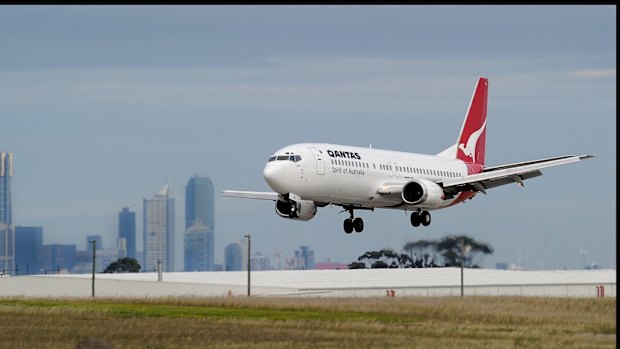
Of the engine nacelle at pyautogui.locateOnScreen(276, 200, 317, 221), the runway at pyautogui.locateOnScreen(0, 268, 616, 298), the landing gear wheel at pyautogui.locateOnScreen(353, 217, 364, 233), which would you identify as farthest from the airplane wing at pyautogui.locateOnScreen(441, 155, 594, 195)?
the runway at pyautogui.locateOnScreen(0, 268, 616, 298)

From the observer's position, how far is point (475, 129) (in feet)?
438

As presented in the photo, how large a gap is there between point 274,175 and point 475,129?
40477 mm

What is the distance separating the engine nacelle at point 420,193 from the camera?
346ft

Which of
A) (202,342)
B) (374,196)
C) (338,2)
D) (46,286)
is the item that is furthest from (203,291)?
(338,2)

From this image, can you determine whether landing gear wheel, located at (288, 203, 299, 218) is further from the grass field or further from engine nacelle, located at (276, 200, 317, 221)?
the grass field

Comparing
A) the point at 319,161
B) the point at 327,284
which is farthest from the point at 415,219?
the point at 327,284

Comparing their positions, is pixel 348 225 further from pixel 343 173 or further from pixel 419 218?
pixel 343 173

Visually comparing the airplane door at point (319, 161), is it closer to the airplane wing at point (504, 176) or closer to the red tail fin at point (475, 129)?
the airplane wing at point (504, 176)

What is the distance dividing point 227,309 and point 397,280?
6421 cm

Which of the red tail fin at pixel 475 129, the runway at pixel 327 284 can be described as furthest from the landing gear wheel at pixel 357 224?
the runway at pixel 327 284

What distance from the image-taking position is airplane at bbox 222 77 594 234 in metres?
97.4

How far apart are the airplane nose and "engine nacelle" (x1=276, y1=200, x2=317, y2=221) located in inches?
90.1

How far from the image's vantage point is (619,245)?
50750mm

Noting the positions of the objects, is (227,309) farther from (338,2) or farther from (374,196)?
(338,2)
